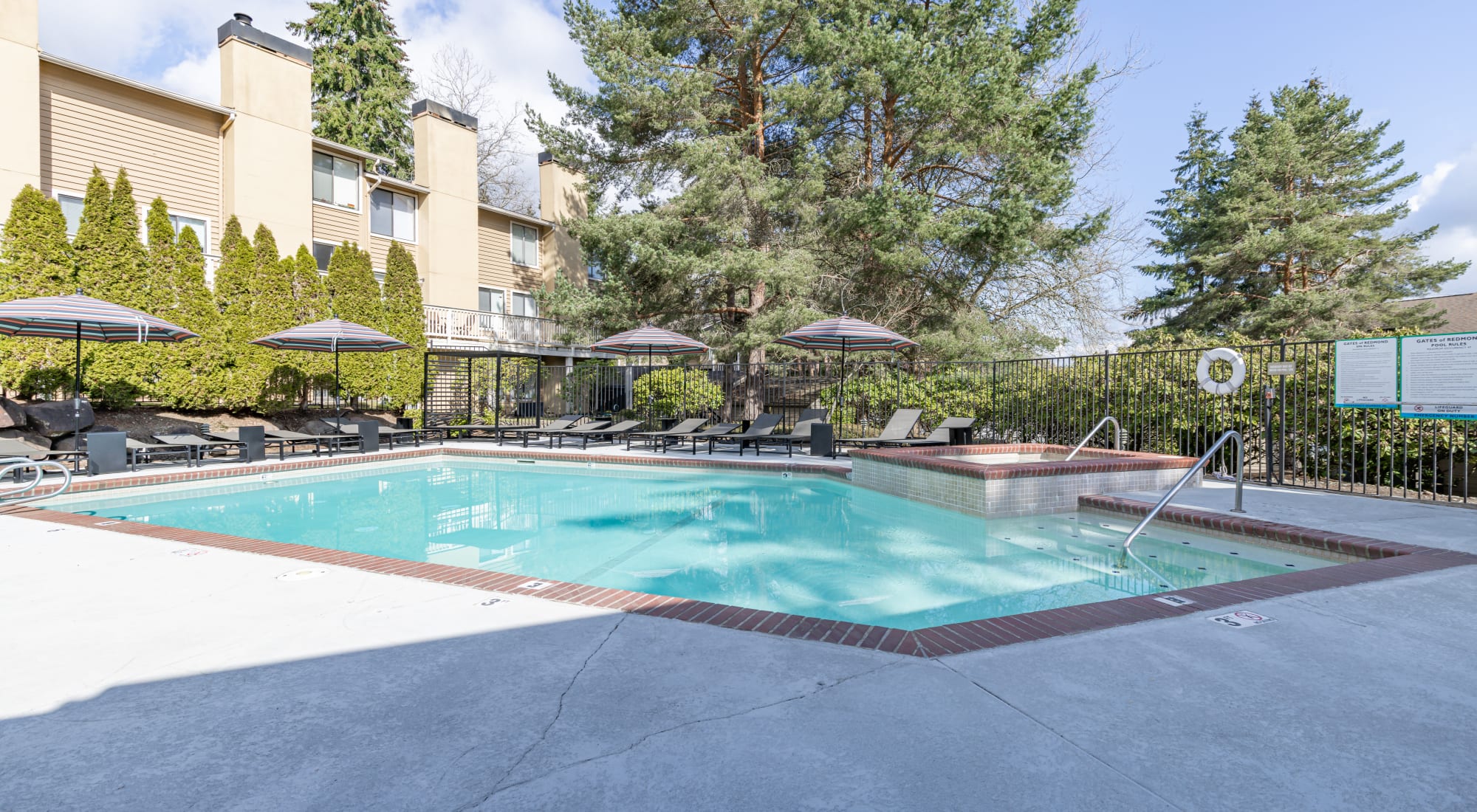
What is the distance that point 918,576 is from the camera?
203 inches

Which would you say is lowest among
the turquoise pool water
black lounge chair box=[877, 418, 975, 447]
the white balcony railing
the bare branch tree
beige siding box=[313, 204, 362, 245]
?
the turquoise pool water

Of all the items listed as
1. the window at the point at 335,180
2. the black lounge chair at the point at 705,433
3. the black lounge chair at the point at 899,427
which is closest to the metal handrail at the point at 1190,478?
the black lounge chair at the point at 899,427

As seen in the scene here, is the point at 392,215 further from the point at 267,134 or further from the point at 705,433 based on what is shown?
the point at 705,433

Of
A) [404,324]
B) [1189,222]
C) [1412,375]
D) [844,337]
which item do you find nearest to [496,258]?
[404,324]

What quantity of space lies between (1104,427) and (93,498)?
45.3ft

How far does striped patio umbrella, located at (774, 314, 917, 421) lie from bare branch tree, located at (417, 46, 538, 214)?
71.1 ft

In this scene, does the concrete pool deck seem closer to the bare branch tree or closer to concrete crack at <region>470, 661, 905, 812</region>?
concrete crack at <region>470, 661, 905, 812</region>

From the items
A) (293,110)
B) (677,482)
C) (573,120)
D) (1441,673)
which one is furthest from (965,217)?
(293,110)

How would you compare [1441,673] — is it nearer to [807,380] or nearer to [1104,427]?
[1104,427]

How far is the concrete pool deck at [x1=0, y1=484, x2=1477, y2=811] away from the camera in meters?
1.82

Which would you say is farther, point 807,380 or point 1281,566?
point 807,380

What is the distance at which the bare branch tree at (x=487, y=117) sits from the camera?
2927 centimetres

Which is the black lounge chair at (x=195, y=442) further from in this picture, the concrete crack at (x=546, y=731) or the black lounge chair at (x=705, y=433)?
the concrete crack at (x=546, y=731)

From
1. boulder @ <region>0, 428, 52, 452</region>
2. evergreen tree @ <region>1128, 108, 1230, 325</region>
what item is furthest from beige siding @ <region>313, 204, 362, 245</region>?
evergreen tree @ <region>1128, 108, 1230, 325</region>
